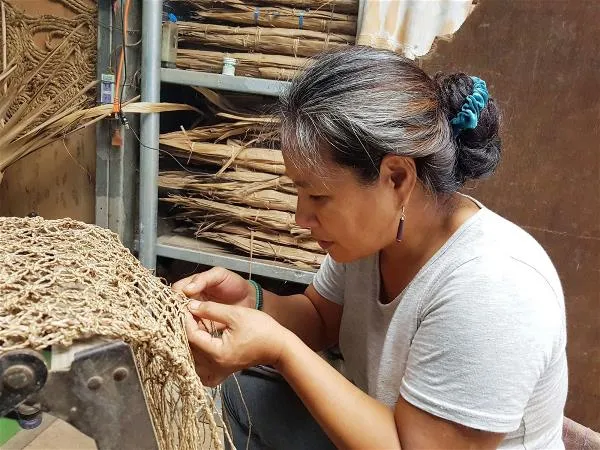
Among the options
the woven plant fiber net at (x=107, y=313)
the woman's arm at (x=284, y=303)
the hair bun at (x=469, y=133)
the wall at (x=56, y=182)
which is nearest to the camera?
the woven plant fiber net at (x=107, y=313)

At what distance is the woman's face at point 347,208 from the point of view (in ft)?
2.41

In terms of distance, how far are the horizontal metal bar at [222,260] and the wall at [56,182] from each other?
317 mm

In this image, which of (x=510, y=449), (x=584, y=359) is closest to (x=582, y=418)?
(x=584, y=359)

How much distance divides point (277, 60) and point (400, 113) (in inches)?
28.4

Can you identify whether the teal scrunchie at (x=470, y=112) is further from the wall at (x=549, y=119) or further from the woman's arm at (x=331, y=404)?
the wall at (x=549, y=119)

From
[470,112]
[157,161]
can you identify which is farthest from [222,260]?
[470,112]

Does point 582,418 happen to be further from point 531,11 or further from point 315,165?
point 315,165

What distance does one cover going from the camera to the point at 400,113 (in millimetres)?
709

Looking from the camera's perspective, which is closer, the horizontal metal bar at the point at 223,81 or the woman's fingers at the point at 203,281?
the woman's fingers at the point at 203,281

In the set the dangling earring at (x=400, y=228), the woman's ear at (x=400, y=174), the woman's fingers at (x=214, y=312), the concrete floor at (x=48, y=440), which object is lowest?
the concrete floor at (x=48, y=440)

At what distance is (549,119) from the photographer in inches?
54.1

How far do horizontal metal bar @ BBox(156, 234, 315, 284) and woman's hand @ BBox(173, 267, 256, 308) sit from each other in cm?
38

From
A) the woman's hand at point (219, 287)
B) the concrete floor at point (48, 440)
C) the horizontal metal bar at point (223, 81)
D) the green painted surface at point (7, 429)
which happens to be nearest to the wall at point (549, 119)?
the horizontal metal bar at point (223, 81)

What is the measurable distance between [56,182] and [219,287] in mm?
902
